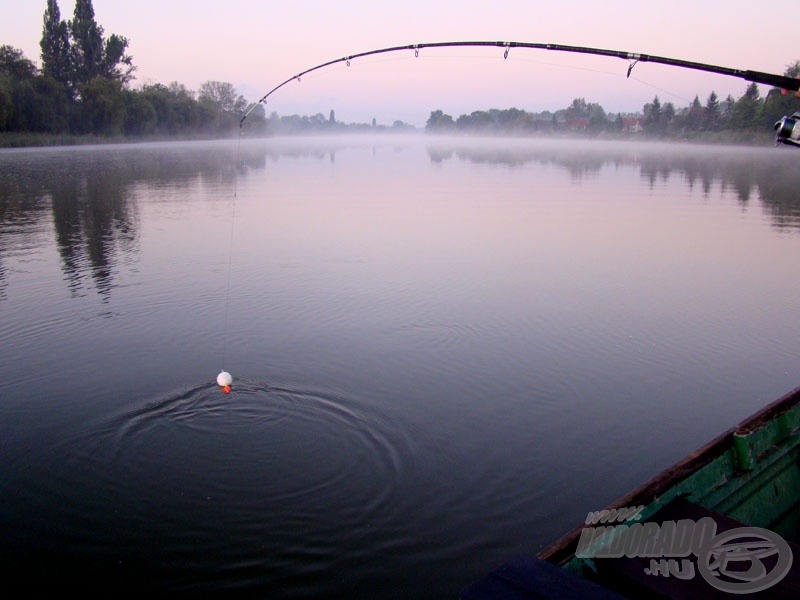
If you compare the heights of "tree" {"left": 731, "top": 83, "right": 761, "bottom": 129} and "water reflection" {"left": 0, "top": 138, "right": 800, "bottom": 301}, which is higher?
"tree" {"left": 731, "top": 83, "right": 761, "bottom": 129}

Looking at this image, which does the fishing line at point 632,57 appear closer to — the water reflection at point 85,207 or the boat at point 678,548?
the boat at point 678,548

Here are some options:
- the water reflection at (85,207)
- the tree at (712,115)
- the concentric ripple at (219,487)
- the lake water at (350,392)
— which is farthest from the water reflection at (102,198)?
the tree at (712,115)

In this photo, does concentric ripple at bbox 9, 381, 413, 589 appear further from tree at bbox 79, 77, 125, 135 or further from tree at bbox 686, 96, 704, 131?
tree at bbox 686, 96, 704, 131

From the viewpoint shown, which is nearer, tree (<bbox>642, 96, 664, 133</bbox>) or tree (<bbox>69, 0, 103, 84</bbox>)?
tree (<bbox>69, 0, 103, 84</bbox>)

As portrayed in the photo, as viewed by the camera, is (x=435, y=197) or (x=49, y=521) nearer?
(x=49, y=521)

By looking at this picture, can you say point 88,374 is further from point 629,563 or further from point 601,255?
point 601,255

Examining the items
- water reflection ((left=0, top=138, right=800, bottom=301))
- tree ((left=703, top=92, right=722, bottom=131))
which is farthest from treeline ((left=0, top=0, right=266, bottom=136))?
tree ((left=703, top=92, right=722, bottom=131))

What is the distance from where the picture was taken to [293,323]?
12.0m

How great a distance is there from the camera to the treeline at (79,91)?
87062 mm

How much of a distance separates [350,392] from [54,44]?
383ft

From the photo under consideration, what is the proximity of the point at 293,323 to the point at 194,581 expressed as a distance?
673cm

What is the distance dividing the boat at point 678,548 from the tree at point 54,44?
11886 cm

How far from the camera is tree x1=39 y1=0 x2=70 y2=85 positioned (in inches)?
4166

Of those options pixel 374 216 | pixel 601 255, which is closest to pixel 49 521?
pixel 601 255
